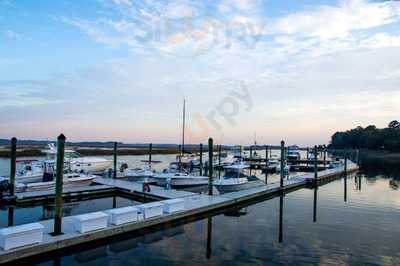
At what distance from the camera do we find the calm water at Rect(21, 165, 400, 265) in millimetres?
10656

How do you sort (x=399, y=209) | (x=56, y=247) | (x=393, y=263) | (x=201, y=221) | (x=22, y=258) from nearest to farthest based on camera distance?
(x=22, y=258) < (x=56, y=247) < (x=393, y=263) < (x=201, y=221) < (x=399, y=209)

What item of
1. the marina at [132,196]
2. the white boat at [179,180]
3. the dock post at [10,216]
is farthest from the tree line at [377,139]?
the dock post at [10,216]

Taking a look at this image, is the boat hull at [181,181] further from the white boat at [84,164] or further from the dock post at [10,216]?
the dock post at [10,216]

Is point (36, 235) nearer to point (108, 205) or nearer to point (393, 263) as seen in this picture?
point (108, 205)

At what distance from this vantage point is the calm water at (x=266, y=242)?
35.0ft

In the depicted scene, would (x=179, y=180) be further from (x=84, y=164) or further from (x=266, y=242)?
(x=266, y=242)

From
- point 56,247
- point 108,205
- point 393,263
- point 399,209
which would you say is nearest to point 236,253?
point 393,263

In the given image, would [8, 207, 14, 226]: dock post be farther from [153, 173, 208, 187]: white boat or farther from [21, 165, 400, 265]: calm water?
[153, 173, 208, 187]: white boat

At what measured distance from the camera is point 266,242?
12.7 meters

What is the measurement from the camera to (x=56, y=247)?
33.1 feet

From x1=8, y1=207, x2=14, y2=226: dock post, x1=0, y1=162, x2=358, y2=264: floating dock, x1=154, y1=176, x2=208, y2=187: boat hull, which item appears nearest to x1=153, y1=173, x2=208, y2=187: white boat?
x1=154, y1=176, x2=208, y2=187: boat hull

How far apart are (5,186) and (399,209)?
74.7 ft

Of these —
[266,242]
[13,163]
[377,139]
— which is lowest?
[266,242]

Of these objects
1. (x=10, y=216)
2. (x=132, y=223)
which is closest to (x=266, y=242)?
(x=132, y=223)
